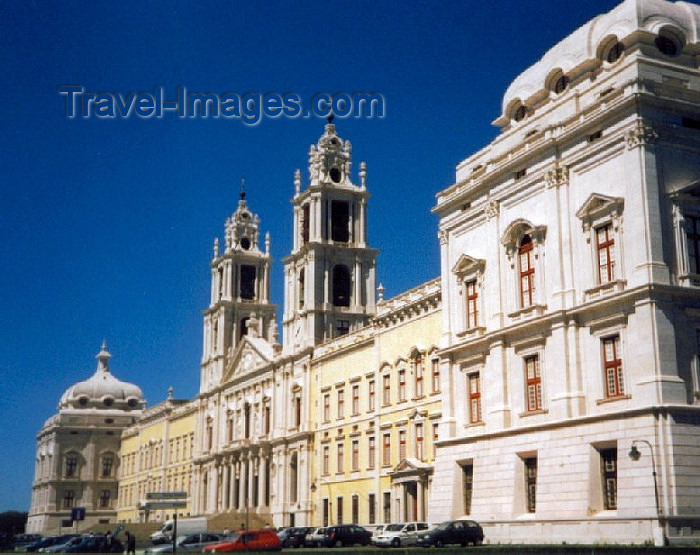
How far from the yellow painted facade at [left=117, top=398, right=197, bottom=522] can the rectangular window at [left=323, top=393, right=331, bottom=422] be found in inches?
1175

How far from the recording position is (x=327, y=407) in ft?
218

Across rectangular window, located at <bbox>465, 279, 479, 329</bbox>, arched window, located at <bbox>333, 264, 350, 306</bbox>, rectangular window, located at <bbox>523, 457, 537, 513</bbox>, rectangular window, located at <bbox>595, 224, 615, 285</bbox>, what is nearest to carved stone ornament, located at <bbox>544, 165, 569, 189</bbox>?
rectangular window, located at <bbox>595, 224, 615, 285</bbox>

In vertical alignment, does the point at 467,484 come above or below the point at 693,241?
below

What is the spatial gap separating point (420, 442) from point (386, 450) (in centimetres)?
450

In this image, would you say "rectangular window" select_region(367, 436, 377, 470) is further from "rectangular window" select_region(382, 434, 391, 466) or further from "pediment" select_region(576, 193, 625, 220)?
"pediment" select_region(576, 193, 625, 220)

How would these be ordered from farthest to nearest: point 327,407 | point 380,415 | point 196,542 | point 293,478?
point 293,478
point 327,407
point 380,415
point 196,542

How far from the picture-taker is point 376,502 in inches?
2270

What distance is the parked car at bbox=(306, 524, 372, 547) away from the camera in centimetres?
4722

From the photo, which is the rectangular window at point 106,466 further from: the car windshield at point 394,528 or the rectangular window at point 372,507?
the car windshield at point 394,528

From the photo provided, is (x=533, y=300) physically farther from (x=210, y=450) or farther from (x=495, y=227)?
(x=210, y=450)

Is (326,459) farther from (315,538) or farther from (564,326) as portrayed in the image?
(564,326)

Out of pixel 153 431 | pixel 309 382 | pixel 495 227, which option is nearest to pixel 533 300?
pixel 495 227

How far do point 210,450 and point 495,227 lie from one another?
55.1 metres

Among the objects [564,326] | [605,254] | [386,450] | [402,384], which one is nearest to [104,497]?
[386,450]
